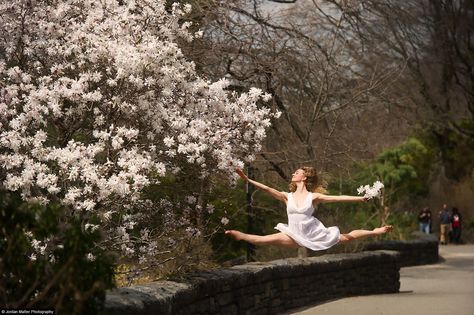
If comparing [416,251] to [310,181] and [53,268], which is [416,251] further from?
[53,268]

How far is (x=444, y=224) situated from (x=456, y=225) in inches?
18.0

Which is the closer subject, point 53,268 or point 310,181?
point 53,268

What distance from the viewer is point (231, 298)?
1297cm

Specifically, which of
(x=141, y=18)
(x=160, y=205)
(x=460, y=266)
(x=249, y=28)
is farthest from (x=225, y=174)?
(x=460, y=266)

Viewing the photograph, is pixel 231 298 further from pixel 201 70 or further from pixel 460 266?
pixel 460 266

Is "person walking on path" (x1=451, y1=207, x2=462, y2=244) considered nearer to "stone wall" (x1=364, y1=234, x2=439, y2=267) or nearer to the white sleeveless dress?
"stone wall" (x1=364, y1=234, x2=439, y2=267)

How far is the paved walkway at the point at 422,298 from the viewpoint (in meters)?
15.6

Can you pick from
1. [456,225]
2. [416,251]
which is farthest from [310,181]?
[456,225]

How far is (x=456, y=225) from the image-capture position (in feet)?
139

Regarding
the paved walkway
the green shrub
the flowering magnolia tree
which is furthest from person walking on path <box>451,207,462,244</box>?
the green shrub

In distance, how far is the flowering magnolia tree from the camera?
1148 cm

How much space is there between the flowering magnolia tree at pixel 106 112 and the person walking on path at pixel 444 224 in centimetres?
2920

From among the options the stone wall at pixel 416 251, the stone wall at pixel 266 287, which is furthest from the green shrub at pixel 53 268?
the stone wall at pixel 416 251

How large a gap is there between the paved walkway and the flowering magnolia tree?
343 cm
